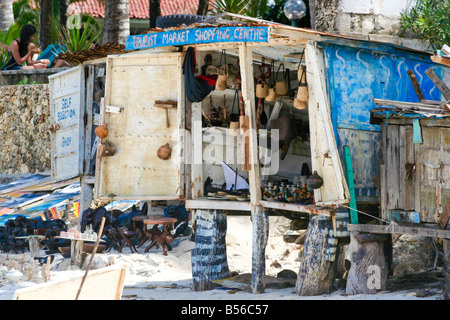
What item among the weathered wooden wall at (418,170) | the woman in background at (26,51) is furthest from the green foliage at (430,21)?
the woman in background at (26,51)

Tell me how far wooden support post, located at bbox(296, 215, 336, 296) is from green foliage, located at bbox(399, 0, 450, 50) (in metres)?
4.41

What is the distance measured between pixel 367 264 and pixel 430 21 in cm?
523

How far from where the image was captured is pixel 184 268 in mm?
12805

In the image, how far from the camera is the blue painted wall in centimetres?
1009

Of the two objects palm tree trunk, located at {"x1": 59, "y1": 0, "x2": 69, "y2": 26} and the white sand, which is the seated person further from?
the white sand

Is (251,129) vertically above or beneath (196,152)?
above

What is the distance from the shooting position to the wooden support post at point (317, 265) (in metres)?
9.91

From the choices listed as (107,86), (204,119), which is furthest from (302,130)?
(107,86)

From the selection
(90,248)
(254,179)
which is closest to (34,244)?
(90,248)

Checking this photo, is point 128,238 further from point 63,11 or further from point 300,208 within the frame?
point 63,11

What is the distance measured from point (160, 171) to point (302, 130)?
2445mm

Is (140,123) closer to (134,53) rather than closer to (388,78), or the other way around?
(134,53)

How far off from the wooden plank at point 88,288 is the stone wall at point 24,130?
12.5 metres

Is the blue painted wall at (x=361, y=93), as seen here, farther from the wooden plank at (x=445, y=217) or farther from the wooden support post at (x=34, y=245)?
the wooden support post at (x=34, y=245)
